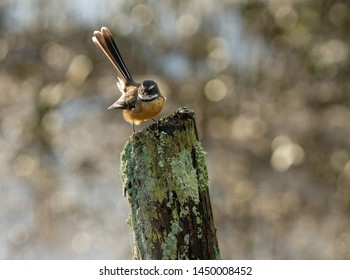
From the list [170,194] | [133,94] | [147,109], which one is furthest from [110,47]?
[170,194]

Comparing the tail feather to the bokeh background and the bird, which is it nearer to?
the bird

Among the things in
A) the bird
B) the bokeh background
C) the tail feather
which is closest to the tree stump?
the bird

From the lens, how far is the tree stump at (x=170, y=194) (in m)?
2.25

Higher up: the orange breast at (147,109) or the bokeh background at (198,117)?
the bokeh background at (198,117)

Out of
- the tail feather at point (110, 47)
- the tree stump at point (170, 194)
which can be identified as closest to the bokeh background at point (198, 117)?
the tail feather at point (110, 47)

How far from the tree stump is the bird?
0.81 meters

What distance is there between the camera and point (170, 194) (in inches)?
89.2

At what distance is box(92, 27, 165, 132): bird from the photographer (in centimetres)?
320

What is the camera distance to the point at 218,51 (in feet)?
21.0

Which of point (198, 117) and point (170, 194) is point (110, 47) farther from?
point (198, 117)

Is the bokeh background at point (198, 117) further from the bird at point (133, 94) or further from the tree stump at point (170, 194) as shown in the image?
the tree stump at point (170, 194)

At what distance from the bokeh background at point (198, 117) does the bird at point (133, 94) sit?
3.02 meters

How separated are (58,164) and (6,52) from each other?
1.07m
